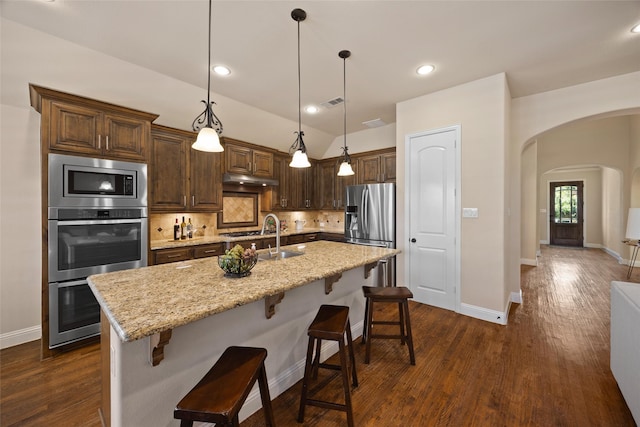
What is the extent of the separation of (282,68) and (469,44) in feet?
6.26

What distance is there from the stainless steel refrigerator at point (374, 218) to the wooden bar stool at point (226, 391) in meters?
2.91

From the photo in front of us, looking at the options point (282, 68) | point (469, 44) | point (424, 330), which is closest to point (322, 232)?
point (424, 330)

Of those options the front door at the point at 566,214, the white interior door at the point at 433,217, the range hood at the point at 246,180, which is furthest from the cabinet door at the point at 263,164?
the front door at the point at 566,214

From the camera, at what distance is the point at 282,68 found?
289cm

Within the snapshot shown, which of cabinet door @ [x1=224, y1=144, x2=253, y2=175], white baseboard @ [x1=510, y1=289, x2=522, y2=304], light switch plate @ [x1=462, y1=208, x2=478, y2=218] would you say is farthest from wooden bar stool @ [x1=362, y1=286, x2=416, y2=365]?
cabinet door @ [x1=224, y1=144, x2=253, y2=175]

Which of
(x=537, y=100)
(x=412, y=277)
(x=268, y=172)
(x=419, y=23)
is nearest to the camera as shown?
(x=419, y=23)

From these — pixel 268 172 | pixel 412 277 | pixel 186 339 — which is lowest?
pixel 412 277

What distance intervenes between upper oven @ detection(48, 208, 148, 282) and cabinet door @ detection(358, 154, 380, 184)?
3.58 meters

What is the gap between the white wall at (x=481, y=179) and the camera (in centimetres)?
301

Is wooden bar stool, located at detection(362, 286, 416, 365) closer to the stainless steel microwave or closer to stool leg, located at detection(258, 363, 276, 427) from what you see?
stool leg, located at detection(258, 363, 276, 427)

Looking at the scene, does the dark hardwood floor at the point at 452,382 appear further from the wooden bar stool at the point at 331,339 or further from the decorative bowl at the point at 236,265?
the decorative bowl at the point at 236,265

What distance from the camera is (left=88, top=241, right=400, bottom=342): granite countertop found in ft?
3.38

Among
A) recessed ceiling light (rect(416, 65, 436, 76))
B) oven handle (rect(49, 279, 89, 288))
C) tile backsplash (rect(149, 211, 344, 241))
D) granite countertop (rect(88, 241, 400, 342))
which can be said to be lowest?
oven handle (rect(49, 279, 89, 288))

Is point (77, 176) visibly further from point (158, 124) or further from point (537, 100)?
point (537, 100)
